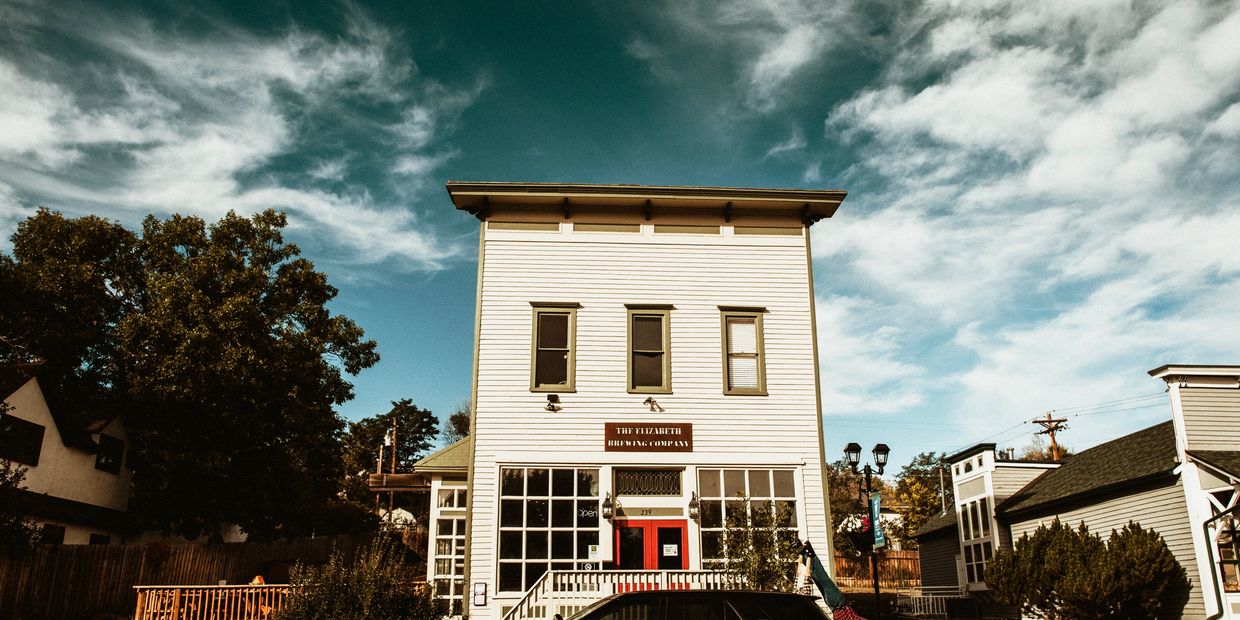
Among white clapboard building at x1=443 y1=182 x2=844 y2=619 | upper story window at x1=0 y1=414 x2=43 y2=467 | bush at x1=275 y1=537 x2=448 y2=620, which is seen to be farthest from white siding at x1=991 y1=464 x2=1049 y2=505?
upper story window at x1=0 y1=414 x2=43 y2=467

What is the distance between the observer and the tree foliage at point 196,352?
93.3ft

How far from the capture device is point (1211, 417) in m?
16.7

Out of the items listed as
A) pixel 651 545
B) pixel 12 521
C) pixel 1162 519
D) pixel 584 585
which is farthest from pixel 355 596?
pixel 1162 519

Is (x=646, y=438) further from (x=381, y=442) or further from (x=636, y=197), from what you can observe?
(x=381, y=442)

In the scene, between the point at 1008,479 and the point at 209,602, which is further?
the point at 1008,479

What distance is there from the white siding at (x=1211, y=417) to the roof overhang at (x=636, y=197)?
27.8 feet

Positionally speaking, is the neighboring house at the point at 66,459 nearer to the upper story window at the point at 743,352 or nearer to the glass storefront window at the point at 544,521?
the glass storefront window at the point at 544,521

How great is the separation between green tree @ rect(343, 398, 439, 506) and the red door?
4092cm

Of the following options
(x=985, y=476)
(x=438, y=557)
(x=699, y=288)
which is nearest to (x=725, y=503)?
(x=699, y=288)

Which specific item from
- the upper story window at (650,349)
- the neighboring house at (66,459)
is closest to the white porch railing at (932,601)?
the upper story window at (650,349)

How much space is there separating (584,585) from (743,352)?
6.53 meters

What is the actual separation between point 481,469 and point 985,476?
15668 mm

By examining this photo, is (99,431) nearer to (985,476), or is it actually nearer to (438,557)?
(438,557)

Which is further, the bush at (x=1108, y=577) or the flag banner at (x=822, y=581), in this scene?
the bush at (x=1108, y=577)
